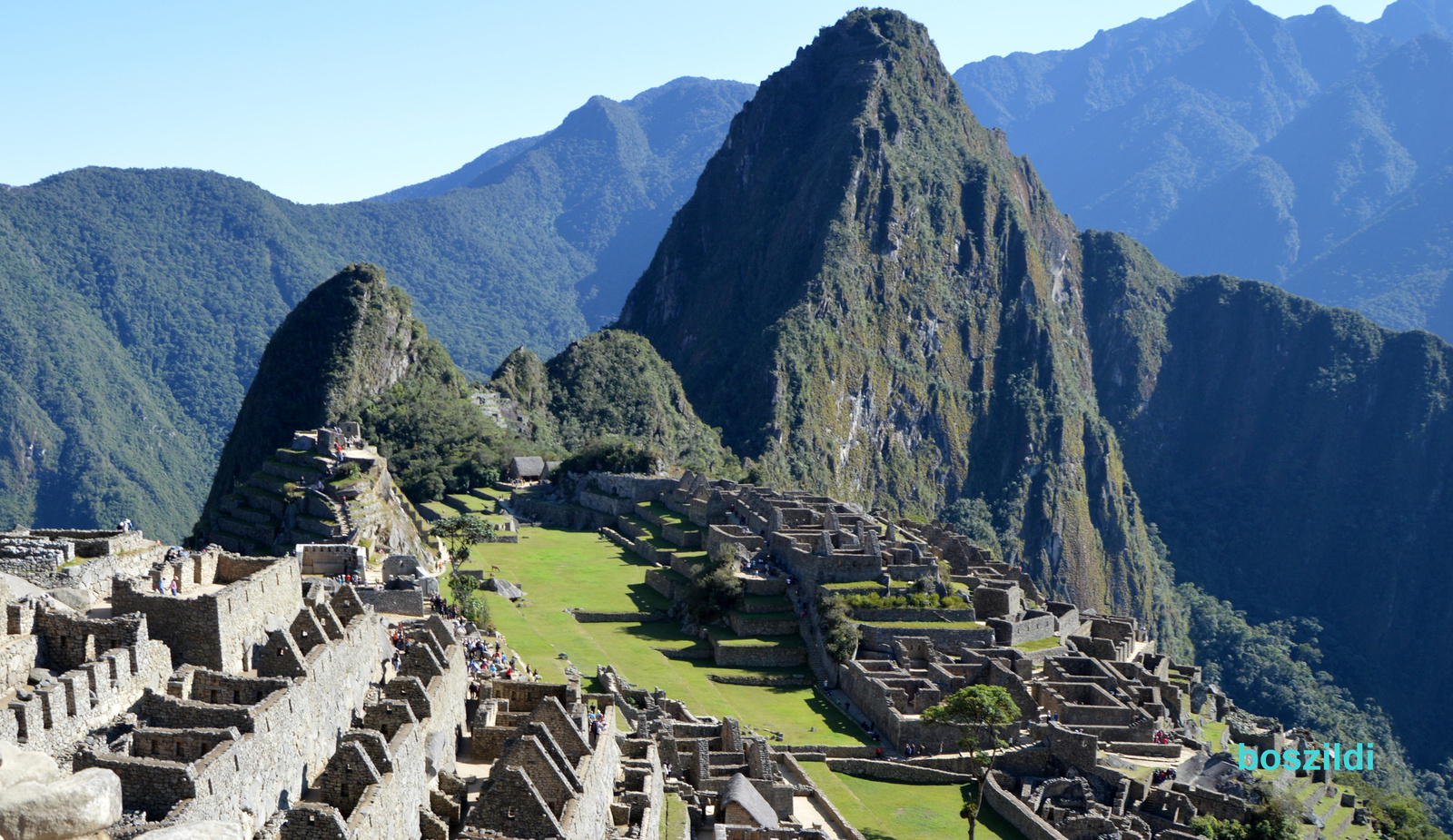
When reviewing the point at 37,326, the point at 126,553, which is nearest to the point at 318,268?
the point at 37,326

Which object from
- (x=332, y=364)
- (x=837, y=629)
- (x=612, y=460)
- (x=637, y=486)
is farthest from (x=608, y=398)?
(x=837, y=629)

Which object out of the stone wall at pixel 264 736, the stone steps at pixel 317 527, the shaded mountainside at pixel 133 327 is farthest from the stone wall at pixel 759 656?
the shaded mountainside at pixel 133 327

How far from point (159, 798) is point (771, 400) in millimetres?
151246

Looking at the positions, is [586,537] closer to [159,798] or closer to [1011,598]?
[1011,598]

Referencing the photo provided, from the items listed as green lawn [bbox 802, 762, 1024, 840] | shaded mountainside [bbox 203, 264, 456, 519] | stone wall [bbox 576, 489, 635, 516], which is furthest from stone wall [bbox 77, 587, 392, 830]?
shaded mountainside [bbox 203, 264, 456, 519]

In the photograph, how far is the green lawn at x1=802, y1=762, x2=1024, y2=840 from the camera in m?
37.1

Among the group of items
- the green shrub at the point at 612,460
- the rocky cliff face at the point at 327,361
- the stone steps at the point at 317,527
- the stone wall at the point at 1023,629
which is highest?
the rocky cliff face at the point at 327,361

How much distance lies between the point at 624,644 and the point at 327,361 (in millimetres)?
62078

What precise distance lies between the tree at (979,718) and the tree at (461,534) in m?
22.6

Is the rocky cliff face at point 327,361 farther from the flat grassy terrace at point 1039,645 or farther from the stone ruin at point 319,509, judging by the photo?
the flat grassy terrace at point 1039,645

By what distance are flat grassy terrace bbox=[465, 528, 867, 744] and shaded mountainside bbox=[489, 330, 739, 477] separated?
51274 millimetres

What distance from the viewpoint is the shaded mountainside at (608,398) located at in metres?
121

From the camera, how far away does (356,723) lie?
21734 mm

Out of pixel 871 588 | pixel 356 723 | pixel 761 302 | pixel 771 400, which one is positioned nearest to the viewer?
pixel 356 723
